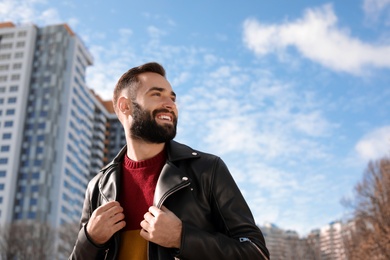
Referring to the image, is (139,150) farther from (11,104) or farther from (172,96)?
(11,104)

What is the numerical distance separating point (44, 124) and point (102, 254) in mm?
87379

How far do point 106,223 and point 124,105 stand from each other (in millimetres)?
843

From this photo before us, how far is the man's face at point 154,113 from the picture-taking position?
2953 millimetres

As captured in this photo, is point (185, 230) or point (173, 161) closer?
point (185, 230)

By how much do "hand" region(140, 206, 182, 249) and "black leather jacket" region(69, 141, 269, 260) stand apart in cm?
5

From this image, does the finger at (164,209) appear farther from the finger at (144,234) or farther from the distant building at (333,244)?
the distant building at (333,244)

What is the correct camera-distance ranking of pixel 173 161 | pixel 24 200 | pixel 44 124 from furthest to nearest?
pixel 44 124
pixel 24 200
pixel 173 161

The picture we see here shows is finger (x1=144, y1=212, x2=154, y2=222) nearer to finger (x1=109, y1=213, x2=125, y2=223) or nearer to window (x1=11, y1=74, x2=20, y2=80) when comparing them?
finger (x1=109, y1=213, x2=125, y2=223)

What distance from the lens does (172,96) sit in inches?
122

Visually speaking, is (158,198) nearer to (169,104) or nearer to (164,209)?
(164,209)

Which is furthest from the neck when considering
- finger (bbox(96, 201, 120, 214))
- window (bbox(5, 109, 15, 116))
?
window (bbox(5, 109, 15, 116))

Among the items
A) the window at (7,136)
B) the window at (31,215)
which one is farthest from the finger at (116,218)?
the window at (7,136)

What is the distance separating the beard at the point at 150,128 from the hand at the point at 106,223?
0.48 m

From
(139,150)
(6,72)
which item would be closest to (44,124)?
(6,72)
